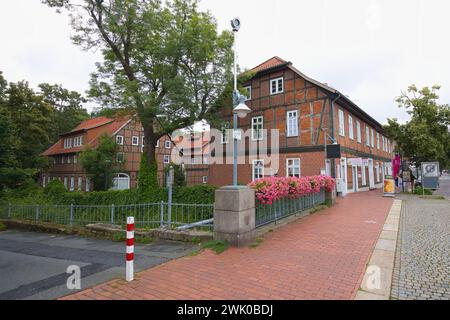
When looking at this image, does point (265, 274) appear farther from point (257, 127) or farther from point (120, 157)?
point (120, 157)

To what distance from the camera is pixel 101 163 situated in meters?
23.9

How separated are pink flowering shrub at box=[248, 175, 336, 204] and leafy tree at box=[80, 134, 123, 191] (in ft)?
66.0

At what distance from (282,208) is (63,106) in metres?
51.2

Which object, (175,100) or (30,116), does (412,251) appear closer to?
(175,100)

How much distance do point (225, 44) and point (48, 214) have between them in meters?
13.3

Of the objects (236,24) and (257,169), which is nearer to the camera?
(236,24)

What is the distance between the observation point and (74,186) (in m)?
30.5

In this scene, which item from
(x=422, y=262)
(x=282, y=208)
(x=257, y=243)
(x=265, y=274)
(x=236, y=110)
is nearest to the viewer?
(x=265, y=274)

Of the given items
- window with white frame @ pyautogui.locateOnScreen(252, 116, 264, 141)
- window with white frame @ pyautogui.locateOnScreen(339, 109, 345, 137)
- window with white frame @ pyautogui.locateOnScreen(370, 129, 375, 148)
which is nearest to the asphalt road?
window with white frame @ pyautogui.locateOnScreen(252, 116, 264, 141)

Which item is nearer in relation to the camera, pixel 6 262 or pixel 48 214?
pixel 6 262

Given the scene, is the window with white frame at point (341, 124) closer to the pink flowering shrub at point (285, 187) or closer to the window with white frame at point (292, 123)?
the window with white frame at point (292, 123)

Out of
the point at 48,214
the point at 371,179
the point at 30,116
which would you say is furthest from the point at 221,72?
the point at 30,116

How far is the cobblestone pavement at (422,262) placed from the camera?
345 cm

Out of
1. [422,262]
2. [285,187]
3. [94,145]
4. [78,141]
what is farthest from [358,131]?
[78,141]
